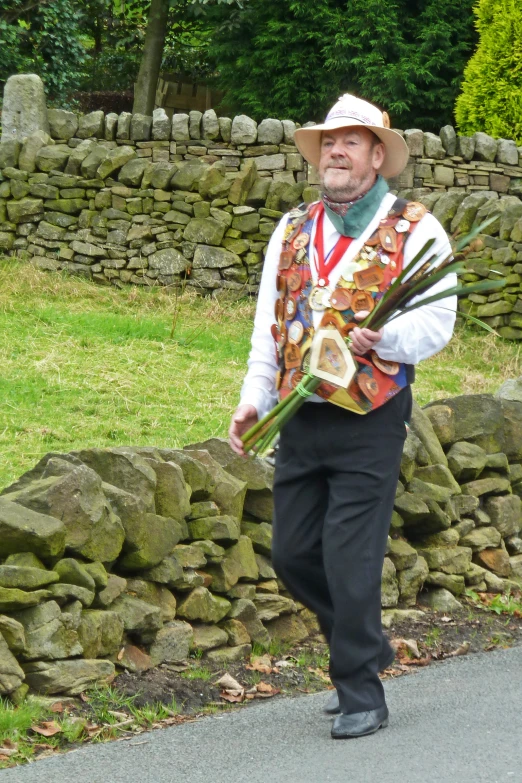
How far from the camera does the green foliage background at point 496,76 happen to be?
50.8 feet

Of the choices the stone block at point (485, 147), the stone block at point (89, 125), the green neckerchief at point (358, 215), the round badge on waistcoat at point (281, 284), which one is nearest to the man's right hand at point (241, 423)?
the round badge on waistcoat at point (281, 284)

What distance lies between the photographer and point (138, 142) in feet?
44.4

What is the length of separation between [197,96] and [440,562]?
1727 cm

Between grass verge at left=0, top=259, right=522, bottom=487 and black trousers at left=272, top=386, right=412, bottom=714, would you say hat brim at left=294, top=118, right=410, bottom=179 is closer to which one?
black trousers at left=272, top=386, right=412, bottom=714

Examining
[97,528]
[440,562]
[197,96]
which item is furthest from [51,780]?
[197,96]

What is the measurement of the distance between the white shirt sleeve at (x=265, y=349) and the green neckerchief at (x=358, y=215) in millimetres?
251

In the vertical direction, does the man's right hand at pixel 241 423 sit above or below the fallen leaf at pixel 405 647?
above

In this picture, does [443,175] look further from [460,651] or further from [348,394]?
[348,394]

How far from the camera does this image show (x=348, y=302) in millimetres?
3896

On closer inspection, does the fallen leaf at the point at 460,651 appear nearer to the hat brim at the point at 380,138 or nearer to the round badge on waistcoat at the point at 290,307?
the round badge on waistcoat at the point at 290,307

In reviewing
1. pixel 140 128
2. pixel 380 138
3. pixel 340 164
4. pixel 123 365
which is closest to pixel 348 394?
pixel 340 164

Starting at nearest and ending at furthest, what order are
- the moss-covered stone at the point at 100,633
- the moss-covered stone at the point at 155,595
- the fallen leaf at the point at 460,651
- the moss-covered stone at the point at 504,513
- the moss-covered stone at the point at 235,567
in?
the moss-covered stone at the point at 100,633 → the moss-covered stone at the point at 155,595 → the moss-covered stone at the point at 235,567 → the fallen leaf at the point at 460,651 → the moss-covered stone at the point at 504,513

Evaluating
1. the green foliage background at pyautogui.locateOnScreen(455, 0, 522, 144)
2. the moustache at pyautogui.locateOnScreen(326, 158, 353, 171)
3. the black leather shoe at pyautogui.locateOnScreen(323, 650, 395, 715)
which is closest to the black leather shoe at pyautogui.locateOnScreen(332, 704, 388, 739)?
the black leather shoe at pyautogui.locateOnScreen(323, 650, 395, 715)

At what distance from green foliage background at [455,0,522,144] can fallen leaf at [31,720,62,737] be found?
523 inches
